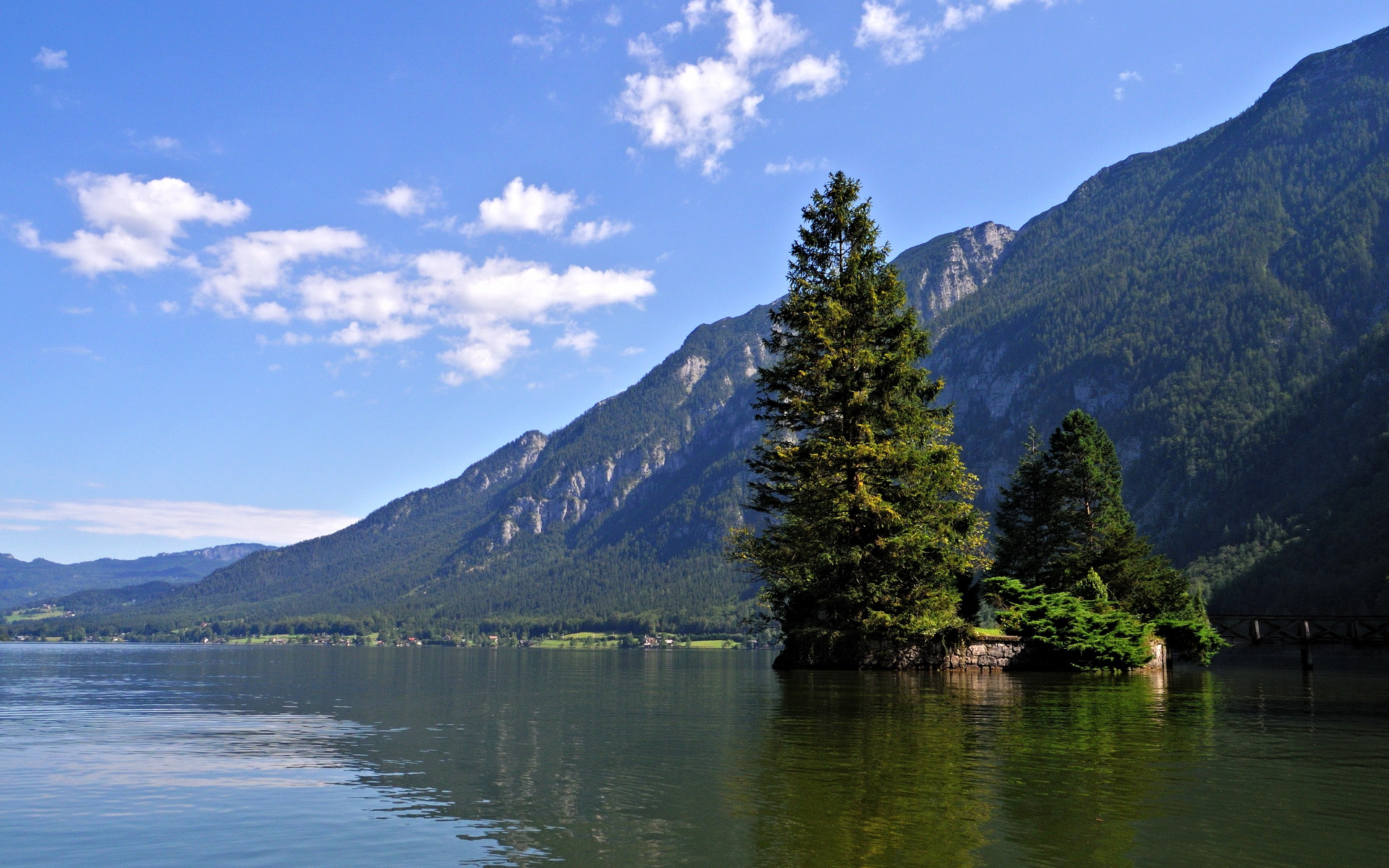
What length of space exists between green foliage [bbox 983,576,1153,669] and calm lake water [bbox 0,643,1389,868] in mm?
14677

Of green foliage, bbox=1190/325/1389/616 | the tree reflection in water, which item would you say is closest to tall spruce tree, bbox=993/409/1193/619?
the tree reflection in water

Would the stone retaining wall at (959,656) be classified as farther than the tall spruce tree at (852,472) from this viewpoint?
Yes

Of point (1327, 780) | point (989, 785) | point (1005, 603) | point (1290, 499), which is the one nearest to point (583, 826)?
point (989, 785)

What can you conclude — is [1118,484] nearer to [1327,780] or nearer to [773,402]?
[773,402]

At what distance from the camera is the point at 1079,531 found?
196 ft

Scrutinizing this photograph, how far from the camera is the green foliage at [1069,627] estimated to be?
41062mm

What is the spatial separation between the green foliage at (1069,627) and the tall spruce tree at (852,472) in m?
2.43

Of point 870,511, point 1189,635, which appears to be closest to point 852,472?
point 870,511

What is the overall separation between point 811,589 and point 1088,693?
508 inches

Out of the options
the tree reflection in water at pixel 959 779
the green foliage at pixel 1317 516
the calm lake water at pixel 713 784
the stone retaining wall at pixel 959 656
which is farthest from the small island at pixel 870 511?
the green foliage at pixel 1317 516

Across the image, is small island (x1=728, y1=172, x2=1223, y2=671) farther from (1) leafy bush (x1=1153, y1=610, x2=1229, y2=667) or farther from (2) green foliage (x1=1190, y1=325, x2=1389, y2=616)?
(2) green foliage (x1=1190, y1=325, x2=1389, y2=616)

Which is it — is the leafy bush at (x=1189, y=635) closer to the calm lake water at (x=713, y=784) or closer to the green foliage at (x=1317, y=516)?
the calm lake water at (x=713, y=784)

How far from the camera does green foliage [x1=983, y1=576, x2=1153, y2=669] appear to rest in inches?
1617

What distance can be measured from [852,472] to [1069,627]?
1312cm
